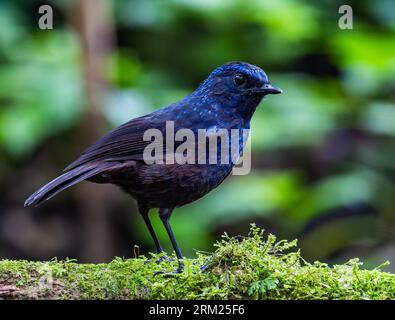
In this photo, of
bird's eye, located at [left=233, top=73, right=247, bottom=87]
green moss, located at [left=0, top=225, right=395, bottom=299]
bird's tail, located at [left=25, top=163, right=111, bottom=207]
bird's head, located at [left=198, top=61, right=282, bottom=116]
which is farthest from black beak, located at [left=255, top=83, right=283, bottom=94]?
green moss, located at [left=0, top=225, right=395, bottom=299]

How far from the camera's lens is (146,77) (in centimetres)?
737

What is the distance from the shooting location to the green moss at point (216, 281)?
11.0ft

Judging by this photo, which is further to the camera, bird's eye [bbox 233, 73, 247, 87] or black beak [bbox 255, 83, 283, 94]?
bird's eye [bbox 233, 73, 247, 87]

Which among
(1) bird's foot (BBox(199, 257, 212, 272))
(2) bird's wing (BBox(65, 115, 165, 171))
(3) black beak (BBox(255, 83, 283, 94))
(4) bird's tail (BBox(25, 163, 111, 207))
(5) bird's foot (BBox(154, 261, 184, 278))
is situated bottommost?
(5) bird's foot (BBox(154, 261, 184, 278))

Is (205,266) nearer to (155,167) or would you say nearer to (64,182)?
(155,167)

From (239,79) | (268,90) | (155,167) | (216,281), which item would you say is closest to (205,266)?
(216,281)

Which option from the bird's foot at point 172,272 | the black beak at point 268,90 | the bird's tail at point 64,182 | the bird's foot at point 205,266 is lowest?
the bird's foot at point 172,272

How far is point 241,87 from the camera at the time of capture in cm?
462

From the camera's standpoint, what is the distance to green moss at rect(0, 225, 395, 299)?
3367 mm

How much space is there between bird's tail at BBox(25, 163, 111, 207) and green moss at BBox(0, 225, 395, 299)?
1.55ft

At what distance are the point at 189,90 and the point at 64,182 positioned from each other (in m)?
3.90

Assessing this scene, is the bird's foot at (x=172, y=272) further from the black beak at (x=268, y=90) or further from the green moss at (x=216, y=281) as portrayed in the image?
the black beak at (x=268, y=90)

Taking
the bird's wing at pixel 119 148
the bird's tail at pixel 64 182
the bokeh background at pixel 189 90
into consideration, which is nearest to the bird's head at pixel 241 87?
the bird's wing at pixel 119 148

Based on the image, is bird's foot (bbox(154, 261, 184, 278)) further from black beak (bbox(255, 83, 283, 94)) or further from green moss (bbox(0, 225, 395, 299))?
black beak (bbox(255, 83, 283, 94))
